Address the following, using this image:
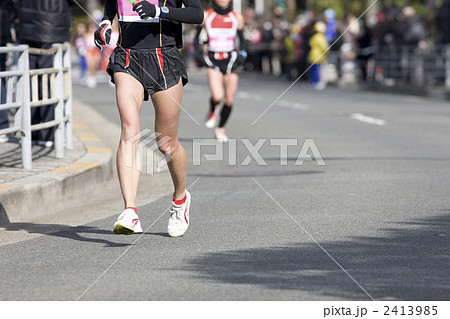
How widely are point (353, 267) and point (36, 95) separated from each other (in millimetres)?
4401

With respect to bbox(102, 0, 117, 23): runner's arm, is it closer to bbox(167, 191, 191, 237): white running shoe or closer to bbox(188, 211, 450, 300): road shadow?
bbox(167, 191, 191, 237): white running shoe

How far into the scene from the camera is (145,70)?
6.62m

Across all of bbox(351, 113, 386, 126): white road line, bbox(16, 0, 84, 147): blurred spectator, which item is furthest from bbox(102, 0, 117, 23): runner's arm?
bbox(351, 113, 386, 126): white road line

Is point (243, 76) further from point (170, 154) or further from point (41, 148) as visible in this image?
point (170, 154)

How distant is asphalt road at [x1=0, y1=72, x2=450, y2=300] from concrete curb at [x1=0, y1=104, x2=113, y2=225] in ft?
0.44

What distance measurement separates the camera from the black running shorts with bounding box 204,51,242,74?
13.2 meters

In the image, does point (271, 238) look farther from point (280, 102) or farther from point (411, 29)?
point (411, 29)

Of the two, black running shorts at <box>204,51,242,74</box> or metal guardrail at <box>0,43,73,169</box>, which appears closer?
metal guardrail at <box>0,43,73,169</box>

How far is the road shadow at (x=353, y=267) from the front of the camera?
516cm

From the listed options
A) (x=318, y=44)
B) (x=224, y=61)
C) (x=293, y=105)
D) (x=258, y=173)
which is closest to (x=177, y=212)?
(x=258, y=173)

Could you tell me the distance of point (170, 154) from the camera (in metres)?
6.84

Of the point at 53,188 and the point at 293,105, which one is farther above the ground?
the point at 53,188

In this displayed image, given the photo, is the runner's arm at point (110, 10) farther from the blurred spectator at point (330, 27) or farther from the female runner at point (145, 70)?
the blurred spectator at point (330, 27)

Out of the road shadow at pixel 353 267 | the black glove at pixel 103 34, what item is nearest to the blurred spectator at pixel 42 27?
the black glove at pixel 103 34
